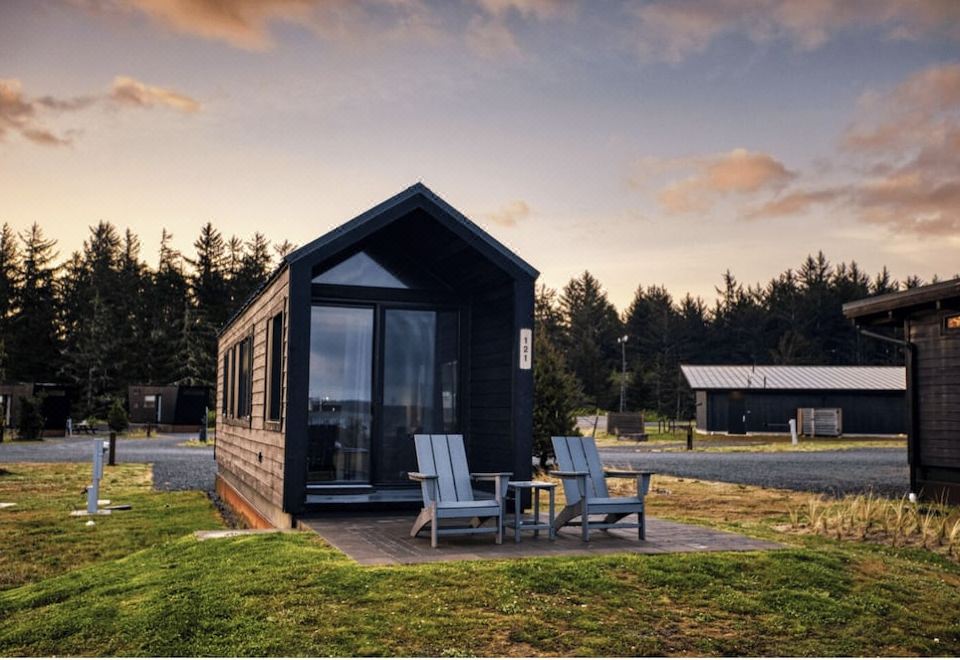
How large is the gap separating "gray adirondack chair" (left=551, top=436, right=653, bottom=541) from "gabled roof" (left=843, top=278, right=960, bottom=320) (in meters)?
6.39

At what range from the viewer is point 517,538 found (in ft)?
23.4

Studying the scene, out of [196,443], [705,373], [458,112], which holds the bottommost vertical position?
[196,443]

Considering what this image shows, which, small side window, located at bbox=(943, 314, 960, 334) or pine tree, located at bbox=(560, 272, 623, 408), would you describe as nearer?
small side window, located at bbox=(943, 314, 960, 334)

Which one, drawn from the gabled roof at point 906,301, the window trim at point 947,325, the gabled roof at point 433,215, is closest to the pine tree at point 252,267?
the gabled roof at point 906,301

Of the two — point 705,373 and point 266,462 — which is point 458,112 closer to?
point 266,462

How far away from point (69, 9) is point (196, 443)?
21621 millimetres

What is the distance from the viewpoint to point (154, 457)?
78.1 ft

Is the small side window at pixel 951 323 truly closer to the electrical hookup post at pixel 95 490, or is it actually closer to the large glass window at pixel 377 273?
the large glass window at pixel 377 273

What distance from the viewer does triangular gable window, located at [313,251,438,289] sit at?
Result: 370 inches

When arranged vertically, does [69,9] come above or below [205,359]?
above

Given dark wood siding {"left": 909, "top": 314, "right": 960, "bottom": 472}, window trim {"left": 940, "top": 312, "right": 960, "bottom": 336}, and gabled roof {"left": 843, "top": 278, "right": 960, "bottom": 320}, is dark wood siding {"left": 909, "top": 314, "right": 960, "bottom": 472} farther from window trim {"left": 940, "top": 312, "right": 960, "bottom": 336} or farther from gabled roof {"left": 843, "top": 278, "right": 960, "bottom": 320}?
gabled roof {"left": 843, "top": 278, "right": 960, "bottom": 320}

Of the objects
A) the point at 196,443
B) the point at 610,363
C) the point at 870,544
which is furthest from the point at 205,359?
the point at 870,544

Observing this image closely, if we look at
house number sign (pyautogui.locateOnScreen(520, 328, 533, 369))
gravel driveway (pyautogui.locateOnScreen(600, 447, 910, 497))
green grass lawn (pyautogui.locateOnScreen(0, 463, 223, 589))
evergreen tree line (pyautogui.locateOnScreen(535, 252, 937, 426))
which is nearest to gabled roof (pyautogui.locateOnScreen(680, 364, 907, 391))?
gravel driveway (pyautogui.locateOnScreen(600, 447, 910, 497))

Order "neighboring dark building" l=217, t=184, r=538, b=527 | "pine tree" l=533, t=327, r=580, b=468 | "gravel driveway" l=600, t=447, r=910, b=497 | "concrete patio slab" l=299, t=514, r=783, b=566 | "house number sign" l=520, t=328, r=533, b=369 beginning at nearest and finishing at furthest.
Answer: "concrete patio slab" l=299, t=514, r=783, b=566 < "neighboring dark building" l=217, t=184, r=538, b=527 < "house number sign" l=520, t=328, r=533, b=369 < "gravel driveway" l=600, t=447, r=910, b=497 < "pine tree" l=533, t=327, r=580, b=468
